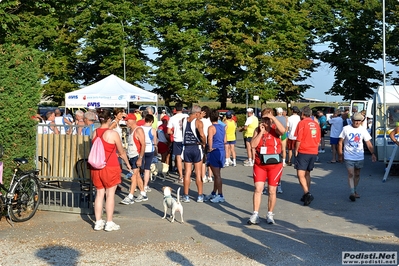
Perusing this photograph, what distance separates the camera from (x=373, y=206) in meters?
11.1

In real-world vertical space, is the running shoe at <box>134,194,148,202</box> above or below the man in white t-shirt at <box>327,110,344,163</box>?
below

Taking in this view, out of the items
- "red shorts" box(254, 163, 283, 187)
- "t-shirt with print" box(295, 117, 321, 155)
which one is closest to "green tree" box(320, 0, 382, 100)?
"t-shirt with print" box(295, 117, 321, 155)

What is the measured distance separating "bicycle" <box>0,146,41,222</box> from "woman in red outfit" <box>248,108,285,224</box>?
369cm

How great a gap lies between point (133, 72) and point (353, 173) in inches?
1647

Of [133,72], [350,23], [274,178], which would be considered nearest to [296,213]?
[274,178]

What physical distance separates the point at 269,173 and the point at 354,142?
3.21 metres

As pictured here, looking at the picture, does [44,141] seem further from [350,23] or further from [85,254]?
[350,23]

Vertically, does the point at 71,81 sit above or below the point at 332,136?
above

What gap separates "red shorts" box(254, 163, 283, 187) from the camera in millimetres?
9203

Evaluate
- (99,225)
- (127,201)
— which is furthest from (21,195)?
(127,201)

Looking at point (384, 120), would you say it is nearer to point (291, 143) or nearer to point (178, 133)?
point (291, 143)

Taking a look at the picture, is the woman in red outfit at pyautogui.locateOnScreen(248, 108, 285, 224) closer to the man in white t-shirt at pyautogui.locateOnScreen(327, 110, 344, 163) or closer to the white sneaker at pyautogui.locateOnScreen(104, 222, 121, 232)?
the white sneaker at pyautogui.locateOnScreen(104, 222, 121, 232)

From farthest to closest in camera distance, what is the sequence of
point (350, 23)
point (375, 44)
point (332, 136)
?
point (350, 23)
point (375, 44)
point (332, 136)

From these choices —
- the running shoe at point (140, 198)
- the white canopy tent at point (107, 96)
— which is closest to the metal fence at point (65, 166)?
the running shoe at point (140, 198)
